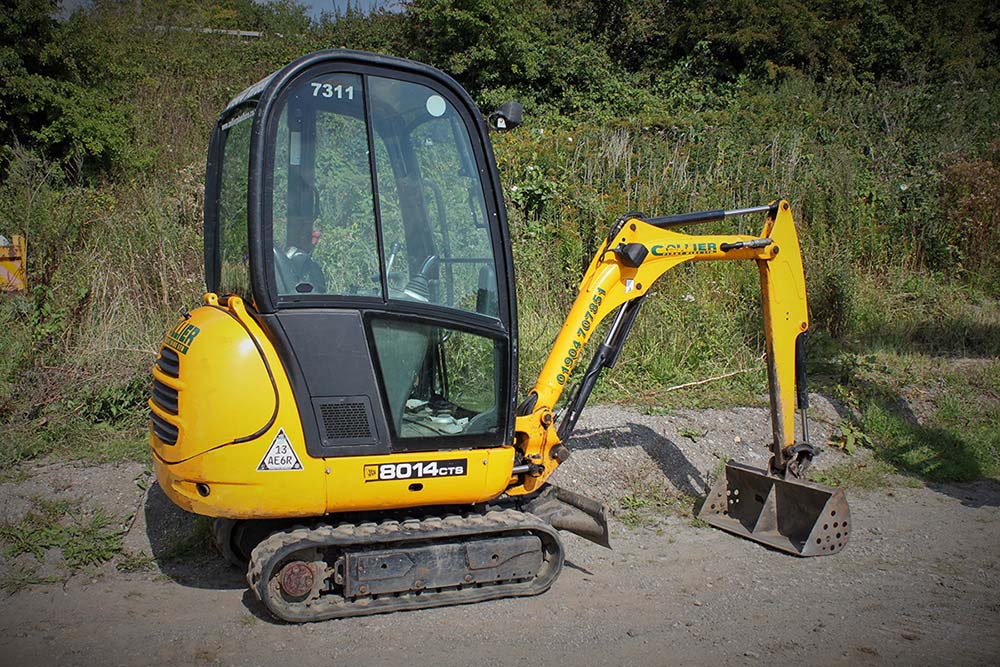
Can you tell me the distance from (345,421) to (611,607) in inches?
61.1

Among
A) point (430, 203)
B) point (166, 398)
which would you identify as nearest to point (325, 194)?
point (430, 203)

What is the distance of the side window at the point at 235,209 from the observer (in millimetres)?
4066

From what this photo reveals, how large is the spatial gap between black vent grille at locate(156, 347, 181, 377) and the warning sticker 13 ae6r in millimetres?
945

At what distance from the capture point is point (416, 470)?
4.04 meters

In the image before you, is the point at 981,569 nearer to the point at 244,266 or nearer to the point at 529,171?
the point at 244,266

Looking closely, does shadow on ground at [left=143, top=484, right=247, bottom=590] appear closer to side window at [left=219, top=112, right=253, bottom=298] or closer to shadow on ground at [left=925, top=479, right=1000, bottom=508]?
side window at [left=219, top=112, right=253, bottom=298]

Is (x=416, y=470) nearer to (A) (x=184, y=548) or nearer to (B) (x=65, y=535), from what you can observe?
(A) (x=184, y=548)

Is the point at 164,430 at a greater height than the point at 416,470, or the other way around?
the point at 164,430

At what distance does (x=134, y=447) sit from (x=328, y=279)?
9.01 ft

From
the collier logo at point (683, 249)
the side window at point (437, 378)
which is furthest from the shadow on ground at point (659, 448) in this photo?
the side window at point (437, 378)

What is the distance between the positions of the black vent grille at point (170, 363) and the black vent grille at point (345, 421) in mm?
670

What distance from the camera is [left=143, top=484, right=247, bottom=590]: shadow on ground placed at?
456cm

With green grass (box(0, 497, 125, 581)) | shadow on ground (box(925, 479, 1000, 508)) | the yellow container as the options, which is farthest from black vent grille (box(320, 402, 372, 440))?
the yellow container

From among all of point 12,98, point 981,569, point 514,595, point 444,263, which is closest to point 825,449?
point 981,569
